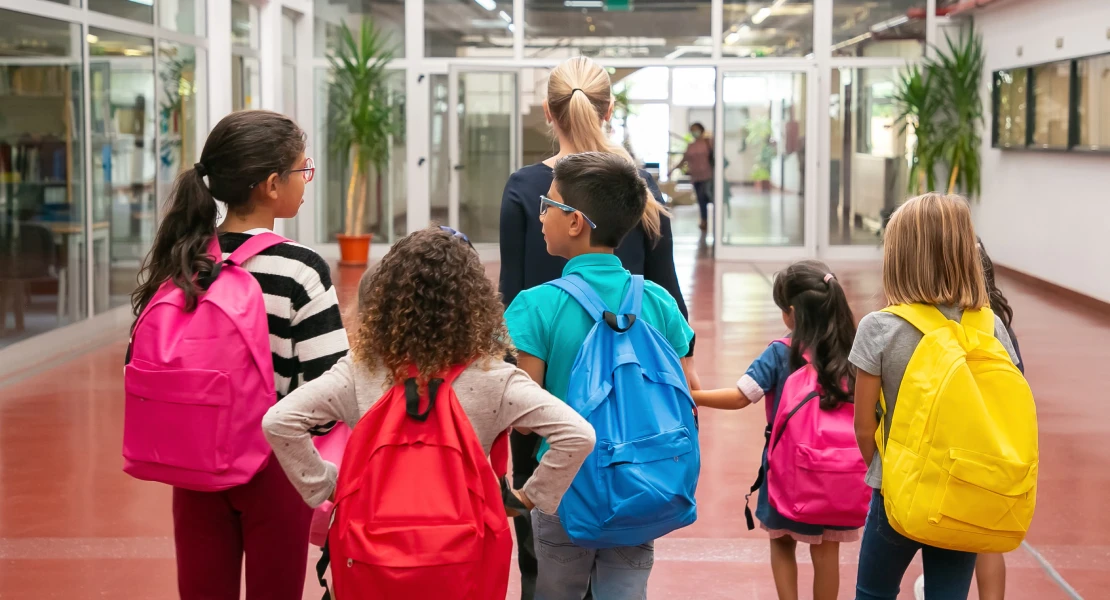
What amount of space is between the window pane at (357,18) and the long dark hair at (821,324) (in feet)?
38.9

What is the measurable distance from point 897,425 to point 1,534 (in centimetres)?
311

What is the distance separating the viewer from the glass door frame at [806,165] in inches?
539

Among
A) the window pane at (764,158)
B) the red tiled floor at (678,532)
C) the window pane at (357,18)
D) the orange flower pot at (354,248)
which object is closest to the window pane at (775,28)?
the window pane at (764,158)

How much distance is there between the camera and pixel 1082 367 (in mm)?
7094

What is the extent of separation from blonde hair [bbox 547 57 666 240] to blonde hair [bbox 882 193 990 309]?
0.58 meters

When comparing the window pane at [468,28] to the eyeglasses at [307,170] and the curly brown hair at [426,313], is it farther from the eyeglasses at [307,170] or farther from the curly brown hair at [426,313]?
the curly brown hair at [426,313]

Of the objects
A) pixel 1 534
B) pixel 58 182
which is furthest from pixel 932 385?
pixel 58 182

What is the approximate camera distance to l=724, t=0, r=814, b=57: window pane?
13930mm

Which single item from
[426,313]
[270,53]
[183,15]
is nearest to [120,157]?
[183,15]

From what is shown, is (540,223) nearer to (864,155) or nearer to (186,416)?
(186,416)

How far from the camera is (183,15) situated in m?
10.1

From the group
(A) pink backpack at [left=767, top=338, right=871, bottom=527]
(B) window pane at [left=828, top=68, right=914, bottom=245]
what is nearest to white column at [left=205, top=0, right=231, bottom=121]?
(B) window pane at [left=828, top=68, right=914, bottom=245]

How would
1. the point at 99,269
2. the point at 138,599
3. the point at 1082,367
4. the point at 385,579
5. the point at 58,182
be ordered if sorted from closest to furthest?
1. the point at 385,579
2. the point at 138,599
3. the point at 1082,367
4. the point at 58,182
5. the point at 99,269

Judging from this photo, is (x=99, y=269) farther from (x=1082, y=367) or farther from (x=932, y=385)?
(x=932, y=385)
